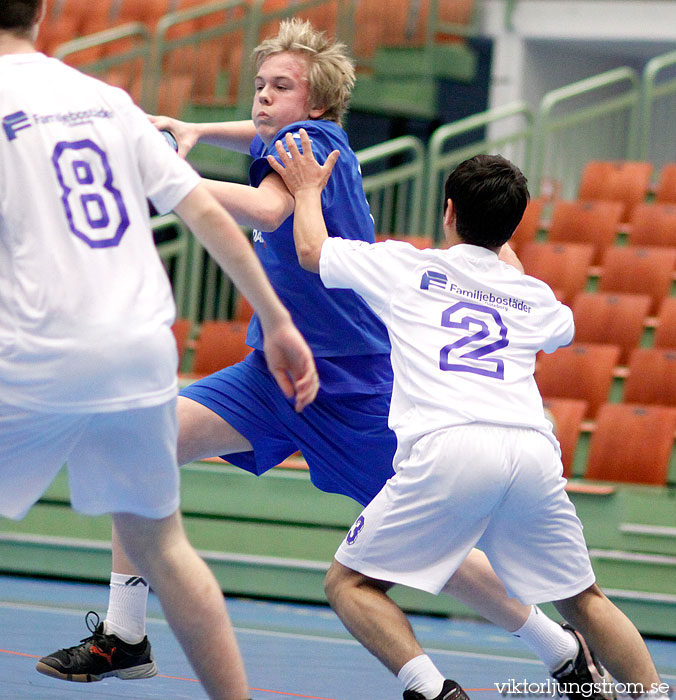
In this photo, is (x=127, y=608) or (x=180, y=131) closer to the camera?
(x=127, y=608)

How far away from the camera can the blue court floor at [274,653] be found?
11.9ft

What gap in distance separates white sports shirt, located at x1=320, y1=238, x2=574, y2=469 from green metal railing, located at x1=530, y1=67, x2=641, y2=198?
5703 millimetres

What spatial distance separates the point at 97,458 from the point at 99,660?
1057 mm

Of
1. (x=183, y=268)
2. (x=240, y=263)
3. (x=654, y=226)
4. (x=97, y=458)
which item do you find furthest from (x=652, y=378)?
(x=97, y=458)

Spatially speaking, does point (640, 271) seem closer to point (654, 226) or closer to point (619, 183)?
point (654, 226)

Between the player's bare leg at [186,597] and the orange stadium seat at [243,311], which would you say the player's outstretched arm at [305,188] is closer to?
the player's bare leg at [186,597]

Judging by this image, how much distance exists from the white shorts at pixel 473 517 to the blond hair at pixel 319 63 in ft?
3.70

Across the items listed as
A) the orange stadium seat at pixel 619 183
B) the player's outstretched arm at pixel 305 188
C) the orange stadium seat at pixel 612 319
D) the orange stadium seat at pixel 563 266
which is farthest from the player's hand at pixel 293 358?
the orange stadium seat at pixel 619 183

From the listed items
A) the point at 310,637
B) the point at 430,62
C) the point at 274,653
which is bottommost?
the point at 310,637

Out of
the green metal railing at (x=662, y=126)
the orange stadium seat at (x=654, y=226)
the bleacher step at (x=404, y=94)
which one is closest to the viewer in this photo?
the orange stadium seat at (x=654, y=226)

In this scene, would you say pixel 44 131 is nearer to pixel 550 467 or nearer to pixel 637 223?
pixel 550 467

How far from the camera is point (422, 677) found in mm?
2801

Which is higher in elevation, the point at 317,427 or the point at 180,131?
the point at 180,131

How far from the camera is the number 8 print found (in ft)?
7.50
